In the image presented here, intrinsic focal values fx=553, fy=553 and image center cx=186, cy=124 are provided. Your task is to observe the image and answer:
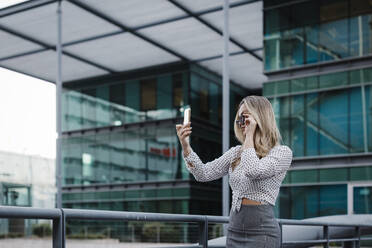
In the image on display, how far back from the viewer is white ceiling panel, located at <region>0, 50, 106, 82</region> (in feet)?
95.3

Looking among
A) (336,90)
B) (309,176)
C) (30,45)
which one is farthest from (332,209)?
(30,45)

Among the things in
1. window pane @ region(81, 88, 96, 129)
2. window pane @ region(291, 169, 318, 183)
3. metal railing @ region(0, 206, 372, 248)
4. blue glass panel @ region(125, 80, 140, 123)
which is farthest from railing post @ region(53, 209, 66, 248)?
window pane @ region(81, 88, 96, 129)

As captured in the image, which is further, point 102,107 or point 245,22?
point 102,107

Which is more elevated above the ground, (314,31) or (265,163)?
(314,31)

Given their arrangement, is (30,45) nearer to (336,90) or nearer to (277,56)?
(277,56)

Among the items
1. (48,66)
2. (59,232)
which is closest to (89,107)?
(48,66)

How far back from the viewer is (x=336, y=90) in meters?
20.8

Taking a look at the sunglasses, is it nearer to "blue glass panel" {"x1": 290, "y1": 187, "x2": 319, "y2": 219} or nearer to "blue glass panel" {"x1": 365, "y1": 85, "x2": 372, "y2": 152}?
"blue glass panel" {"x1": 365, "y1": 85, "x2": 372, "y2": 152}

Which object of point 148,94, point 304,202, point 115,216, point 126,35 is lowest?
point 304,202

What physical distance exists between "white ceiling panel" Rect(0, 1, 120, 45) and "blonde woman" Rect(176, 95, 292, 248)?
65.2ft

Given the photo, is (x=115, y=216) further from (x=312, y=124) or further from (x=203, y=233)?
(x=312, y=124)

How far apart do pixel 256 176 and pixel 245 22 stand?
870 inches

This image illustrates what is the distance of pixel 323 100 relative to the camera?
21125mm

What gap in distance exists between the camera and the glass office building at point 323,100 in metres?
20.0
